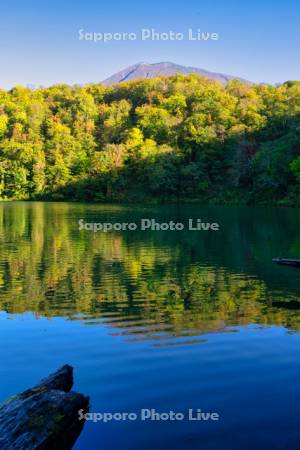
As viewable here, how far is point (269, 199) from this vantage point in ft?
267

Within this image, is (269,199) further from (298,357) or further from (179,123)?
(298,357)

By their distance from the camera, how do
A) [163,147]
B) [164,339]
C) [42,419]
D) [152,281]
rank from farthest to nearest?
[163,147] → [152,281] → [164,339] → [42,419]

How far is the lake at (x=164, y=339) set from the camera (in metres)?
8.50

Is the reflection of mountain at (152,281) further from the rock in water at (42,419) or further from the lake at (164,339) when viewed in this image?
the rock in water at (42,419)

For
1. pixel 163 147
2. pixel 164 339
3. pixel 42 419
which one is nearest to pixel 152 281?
pixel 164 339

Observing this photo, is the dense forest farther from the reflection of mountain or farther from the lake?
the lake

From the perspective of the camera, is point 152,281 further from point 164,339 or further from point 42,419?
point 42,419

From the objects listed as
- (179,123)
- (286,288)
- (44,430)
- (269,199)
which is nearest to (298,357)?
(44,430)

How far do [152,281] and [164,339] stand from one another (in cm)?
826

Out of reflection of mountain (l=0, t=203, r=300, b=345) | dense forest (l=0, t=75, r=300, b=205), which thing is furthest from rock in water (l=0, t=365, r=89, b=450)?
dense forest (l=0, t=75, r=300, b=205)

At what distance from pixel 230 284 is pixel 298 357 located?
9.20m

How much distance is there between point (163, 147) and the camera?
9662 centimetres

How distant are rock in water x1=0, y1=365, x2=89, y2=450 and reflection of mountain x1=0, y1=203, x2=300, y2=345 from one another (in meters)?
4.86

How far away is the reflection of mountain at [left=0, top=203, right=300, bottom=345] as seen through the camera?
15438 millimetres
